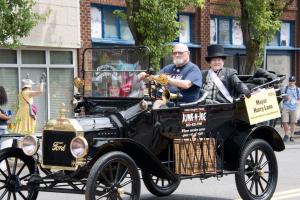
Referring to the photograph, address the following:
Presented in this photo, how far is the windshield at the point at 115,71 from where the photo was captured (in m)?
7.86

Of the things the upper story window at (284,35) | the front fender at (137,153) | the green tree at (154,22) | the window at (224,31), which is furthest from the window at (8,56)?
the upper story window at (284,35)

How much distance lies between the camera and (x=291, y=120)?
60.1 feet

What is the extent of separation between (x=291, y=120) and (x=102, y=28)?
5965 mm

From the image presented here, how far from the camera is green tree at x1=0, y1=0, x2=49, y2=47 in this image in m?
13.5

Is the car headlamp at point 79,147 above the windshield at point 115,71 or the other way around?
the other way around

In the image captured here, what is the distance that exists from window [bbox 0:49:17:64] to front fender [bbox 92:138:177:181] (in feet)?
34.4

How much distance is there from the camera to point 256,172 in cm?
841

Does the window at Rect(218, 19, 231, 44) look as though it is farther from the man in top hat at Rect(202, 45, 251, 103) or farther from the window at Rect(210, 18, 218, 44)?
the man in top hat at Rect(202, 45, 251, 103)

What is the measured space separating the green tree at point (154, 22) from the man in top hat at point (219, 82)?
7.14 meters

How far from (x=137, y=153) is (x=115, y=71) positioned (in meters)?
1.42

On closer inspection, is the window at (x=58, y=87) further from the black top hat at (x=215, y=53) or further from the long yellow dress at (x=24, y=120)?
the black top hat at (x=215, y=53)

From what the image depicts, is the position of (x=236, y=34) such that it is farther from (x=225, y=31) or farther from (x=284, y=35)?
(x=284, y=35)

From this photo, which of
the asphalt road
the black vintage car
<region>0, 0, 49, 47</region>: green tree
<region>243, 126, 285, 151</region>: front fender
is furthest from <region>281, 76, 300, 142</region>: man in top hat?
<region>243, 126, 285, 151</region>: front fender

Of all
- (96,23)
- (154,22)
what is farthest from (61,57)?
(154,22)
